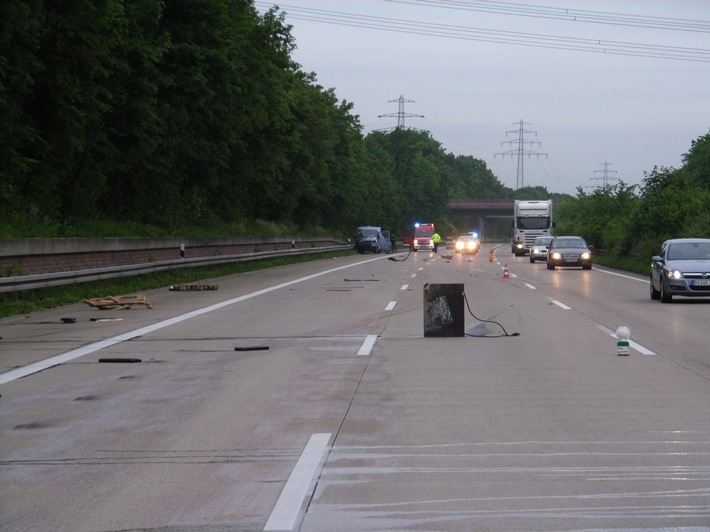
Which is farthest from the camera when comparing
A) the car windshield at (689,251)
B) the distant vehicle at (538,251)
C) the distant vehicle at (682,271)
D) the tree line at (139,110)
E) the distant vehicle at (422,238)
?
the distant vehicle at (422,238)

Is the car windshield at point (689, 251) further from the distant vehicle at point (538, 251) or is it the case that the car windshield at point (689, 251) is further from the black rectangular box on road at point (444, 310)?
the distant vehicle at point (538, 251)

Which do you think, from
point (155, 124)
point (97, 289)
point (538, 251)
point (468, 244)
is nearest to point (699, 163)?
point (468, 244)

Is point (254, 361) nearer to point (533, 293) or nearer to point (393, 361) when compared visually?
point (393, 361)

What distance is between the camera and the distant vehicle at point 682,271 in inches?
917

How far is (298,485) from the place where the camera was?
646 centimetres

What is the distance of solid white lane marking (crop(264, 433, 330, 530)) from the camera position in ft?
18.7

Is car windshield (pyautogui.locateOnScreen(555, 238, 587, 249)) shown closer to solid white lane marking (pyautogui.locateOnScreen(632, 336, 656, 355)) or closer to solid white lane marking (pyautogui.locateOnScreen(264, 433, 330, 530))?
solid white lane marking (pyautogui.locateOnScreen(632, 336, 656, 355))

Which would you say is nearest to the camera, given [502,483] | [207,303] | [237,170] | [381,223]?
[502,483]

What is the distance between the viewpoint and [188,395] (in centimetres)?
1007

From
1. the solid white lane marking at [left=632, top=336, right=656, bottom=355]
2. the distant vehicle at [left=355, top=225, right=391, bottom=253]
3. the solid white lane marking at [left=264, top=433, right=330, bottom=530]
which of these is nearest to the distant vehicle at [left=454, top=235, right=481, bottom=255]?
the distant vehicle at [left=355, top=225, right=391, bottom=253]

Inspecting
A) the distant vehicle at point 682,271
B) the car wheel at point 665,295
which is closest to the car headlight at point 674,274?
the distant vehicle at point 682,271

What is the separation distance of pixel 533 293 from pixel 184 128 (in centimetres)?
1901

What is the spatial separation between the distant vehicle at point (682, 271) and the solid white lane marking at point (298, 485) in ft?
55.8

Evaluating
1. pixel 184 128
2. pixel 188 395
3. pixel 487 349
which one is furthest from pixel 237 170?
pixel 188 395
